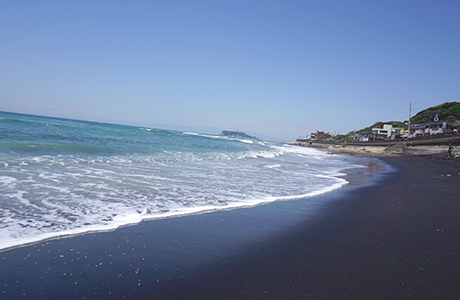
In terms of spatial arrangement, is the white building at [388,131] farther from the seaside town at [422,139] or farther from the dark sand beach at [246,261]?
the dark sand beach at [246,261]

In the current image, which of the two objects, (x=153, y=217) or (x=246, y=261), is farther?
(x=153, y=217)

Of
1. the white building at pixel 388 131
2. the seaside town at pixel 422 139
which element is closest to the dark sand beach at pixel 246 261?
the seaside town at pixel 422 139

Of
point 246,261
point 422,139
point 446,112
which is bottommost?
point 246,261

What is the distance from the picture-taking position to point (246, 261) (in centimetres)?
283

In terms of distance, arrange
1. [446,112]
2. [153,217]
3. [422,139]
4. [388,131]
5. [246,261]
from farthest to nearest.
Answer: [388,131], [446,112], [422,139], [153,217], [246,261]

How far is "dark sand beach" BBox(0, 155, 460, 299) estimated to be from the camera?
222 centimetres

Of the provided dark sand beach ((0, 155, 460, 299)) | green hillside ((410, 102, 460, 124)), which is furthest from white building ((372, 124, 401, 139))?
dark sand beach ((0, 155, 460, 299))

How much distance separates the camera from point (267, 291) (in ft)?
7.32

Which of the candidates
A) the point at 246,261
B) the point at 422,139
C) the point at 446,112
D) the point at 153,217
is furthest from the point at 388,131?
the point at 246,261

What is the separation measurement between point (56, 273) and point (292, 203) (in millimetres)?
4612

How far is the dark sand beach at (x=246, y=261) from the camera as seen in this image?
2217 mm

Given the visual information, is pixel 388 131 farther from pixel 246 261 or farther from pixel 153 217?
pixel 246 261

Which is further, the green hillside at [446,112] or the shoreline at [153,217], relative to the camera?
the green hillside at [446,112]

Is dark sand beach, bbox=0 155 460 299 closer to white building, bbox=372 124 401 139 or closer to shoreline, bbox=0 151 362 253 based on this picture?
shoreline, bbox=0 151 362 253
